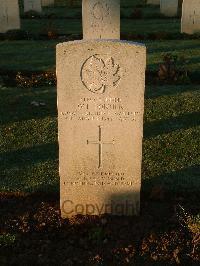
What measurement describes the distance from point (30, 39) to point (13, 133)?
796 cm

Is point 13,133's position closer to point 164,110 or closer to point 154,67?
point 164,110

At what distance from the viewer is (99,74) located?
505 centimetres

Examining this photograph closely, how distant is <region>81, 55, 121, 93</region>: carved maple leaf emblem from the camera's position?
16.4ft

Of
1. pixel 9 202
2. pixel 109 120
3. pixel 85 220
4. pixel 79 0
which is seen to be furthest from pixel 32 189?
pixel 79 0

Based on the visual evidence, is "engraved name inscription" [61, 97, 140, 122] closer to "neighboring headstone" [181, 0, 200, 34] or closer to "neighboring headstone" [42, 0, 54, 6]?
"neighboring headstone" [181, 0, 200, 34]

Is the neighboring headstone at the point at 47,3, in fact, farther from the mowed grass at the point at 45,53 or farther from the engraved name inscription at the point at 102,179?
the engraved name inscription at the point at 102,179

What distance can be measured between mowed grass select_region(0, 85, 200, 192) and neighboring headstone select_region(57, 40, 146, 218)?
0.86 metres

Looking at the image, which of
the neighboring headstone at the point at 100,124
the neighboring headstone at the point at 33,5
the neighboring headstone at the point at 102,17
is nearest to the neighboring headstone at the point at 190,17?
the neighboring headstone at the point at 102,17

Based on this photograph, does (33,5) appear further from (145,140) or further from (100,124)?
(100,124)

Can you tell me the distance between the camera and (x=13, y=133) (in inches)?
321

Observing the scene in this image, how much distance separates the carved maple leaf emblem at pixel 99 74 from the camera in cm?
500

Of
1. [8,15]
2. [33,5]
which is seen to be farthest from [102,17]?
[33,5]

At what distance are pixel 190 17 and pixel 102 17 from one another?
520 cm

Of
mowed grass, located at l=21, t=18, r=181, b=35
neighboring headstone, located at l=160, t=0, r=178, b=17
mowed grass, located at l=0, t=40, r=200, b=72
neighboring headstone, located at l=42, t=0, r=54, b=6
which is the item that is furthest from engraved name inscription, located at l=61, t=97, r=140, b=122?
neighboring headstone, located at l=42, t=0, r=54, b=6
